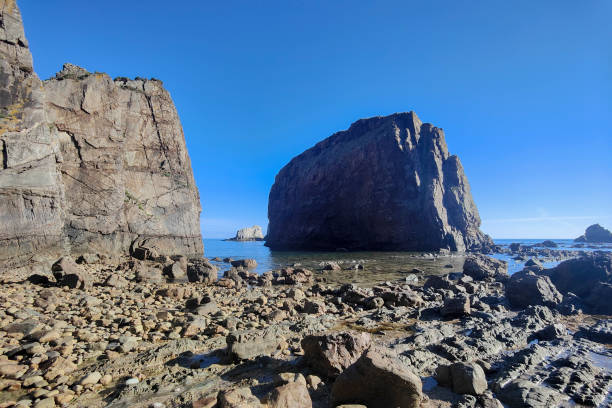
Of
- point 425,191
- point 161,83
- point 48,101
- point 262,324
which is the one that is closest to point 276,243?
point 425,191

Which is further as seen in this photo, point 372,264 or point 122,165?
point 372,264

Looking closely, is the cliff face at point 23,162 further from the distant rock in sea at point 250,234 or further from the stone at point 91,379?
the distant rock in sea at point 250,234

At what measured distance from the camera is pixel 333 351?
4117mm

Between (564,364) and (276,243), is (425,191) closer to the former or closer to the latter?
(276,243)

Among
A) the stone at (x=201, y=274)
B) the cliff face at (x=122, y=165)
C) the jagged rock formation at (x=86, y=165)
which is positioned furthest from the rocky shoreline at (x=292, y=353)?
the cliff face at (x=122, y=165)

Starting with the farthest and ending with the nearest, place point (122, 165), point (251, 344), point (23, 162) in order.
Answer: point (122, 165)
point (23, 162)
point (251, 344)

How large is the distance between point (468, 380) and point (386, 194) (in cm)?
5720

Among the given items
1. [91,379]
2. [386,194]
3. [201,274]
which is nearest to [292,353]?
[91,379]

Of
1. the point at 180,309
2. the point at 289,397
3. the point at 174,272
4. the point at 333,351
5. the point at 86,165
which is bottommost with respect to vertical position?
the point at 180,309

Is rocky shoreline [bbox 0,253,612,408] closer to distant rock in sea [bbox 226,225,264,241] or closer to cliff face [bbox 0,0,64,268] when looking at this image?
cliff face [bbox 0,0,64,268]

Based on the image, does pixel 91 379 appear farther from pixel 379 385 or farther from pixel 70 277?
pixel 70 277

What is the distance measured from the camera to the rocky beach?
12.4ft

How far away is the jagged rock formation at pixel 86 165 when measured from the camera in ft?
42.8

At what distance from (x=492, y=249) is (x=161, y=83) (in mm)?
65868
